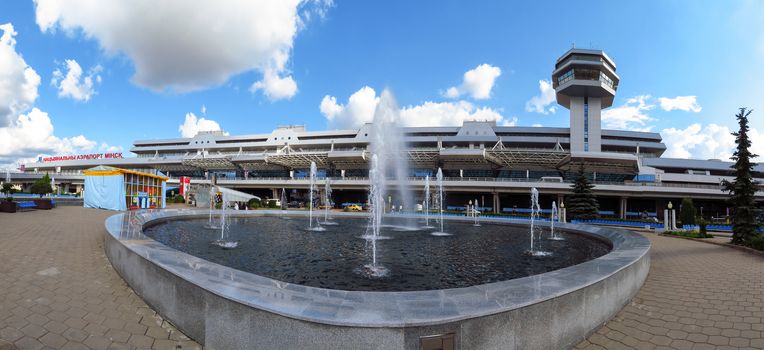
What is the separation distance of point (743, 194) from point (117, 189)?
3711cm

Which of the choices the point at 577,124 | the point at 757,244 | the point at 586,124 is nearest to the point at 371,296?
the point at 757,244

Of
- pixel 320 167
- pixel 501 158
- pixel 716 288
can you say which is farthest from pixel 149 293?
Result: pixel 320 167

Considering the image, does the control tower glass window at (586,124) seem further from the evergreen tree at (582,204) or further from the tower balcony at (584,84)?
the evergreen tree at (582,204)

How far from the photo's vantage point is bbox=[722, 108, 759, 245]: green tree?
45.3ft

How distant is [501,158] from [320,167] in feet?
92.8

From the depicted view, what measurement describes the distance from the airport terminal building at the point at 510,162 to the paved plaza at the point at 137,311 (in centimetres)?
3283

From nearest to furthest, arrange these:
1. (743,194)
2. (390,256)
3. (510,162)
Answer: (390,256) < (743,194) < (510,162)

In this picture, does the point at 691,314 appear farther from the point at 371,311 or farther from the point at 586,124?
the point at 586,124

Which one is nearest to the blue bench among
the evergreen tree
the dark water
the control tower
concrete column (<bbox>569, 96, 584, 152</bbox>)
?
the dark water

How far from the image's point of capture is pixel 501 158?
146ft

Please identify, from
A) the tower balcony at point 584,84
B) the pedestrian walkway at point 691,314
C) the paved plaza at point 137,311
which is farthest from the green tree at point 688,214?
the tower balcony at point 584,84

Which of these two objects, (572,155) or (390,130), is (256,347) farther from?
(572,155)

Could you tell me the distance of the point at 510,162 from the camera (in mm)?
46000

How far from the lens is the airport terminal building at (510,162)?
39.8 meters
